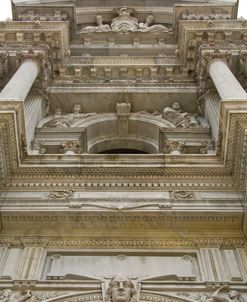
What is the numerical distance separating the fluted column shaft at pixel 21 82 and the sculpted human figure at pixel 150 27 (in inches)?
394

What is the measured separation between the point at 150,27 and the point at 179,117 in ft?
34.7

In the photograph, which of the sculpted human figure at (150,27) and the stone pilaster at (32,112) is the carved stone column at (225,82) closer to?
the stone pilaster at (32,112)

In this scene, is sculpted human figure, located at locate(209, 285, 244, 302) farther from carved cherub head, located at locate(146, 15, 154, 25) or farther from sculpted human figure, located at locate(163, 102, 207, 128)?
carved cherub head, located at locate(146, 15, 154, 25)

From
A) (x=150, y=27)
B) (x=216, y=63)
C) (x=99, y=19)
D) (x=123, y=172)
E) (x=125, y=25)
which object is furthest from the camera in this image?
(x=99, y=19)

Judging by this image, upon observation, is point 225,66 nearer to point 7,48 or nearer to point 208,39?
point 208,39

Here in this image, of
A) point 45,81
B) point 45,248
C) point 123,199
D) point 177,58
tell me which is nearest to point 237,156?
point 123,199

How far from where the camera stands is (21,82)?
15.4 metres

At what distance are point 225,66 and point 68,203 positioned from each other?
809 centimetres

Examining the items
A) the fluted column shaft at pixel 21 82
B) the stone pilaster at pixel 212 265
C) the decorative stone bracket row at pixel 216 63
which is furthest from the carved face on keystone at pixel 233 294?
the decorative stone bracket row at pixel 216 63

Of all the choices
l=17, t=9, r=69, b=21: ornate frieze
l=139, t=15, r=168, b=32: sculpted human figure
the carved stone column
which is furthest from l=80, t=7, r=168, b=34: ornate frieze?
the carved stone column

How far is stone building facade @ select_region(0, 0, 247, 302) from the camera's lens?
9969 millimetres

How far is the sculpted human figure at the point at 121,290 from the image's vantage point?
8.90 meters

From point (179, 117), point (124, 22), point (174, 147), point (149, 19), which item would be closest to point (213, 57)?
point (179, 117)

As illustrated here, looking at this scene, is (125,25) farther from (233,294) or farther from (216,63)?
(233,294)
